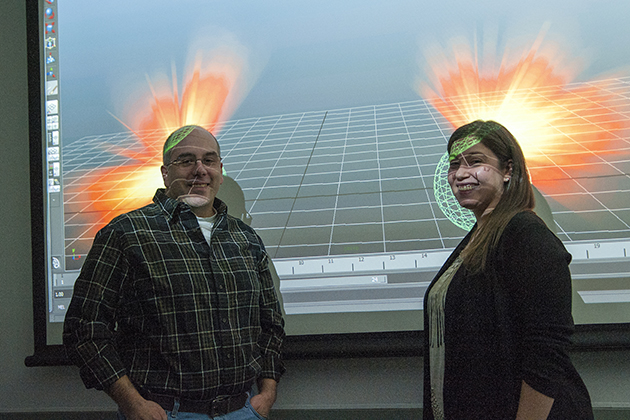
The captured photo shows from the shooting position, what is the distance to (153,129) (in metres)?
2.15

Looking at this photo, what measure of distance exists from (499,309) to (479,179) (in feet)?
1.11

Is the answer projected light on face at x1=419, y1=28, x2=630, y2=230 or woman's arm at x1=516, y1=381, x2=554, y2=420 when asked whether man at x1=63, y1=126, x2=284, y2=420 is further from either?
projected light on face at x1=419, y1=28, x2=630, y2=230

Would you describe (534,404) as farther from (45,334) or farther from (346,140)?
(45,334)

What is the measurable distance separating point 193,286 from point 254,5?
4.70 feet

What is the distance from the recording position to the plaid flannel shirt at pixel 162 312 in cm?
124

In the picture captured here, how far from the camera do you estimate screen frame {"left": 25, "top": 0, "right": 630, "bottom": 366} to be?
5.67 ft

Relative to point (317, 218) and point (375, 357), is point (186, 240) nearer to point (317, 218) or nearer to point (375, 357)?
point (317, 218)

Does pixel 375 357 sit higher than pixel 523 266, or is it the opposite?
pixel 523 266

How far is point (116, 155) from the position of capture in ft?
7.11

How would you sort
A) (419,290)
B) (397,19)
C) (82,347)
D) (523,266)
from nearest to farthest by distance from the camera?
1. (523,266)
2. (82,347)
3. (419,290)
4. (397,19)

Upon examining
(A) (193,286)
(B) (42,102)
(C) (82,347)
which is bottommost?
(C) (82,347)

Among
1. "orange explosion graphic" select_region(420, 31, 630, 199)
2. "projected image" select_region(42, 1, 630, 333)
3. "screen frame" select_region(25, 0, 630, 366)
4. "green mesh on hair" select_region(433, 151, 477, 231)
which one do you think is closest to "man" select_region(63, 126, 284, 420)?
"screen frame" select_region(25, 0, 630, 366)

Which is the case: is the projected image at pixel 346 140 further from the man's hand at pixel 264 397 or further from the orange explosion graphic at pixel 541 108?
the man's hand at pixel 264 397

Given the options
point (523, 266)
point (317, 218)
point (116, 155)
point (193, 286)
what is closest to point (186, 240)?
point (193, 286)
